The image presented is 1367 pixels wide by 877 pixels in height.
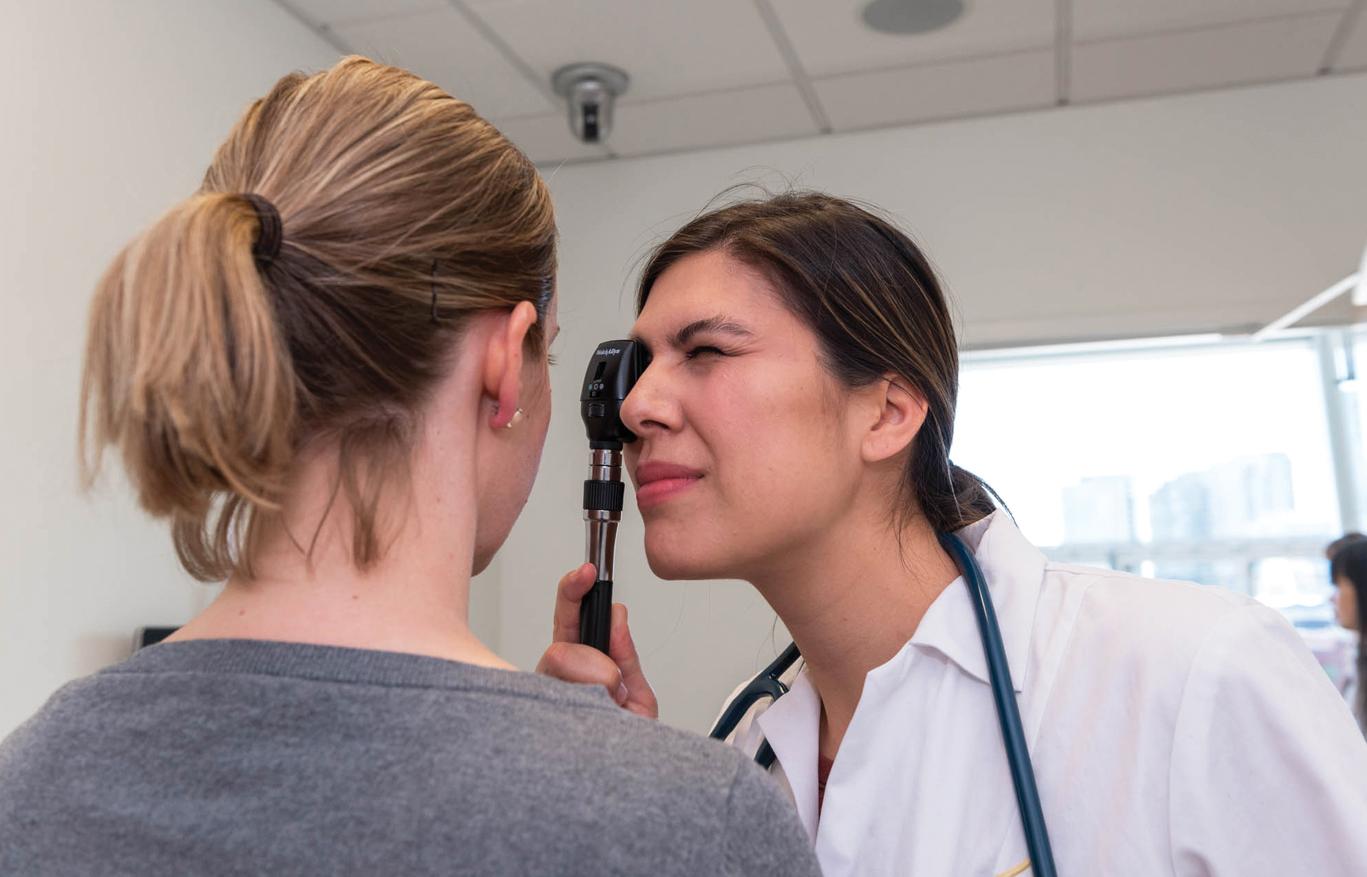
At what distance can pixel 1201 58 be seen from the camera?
3.00 meters

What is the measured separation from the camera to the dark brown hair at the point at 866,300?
4.50ft

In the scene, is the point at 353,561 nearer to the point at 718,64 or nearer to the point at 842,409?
the point at 842,409

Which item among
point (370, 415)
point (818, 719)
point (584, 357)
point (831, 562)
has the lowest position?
point (818, 719)

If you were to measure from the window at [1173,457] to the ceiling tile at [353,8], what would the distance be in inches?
71.4

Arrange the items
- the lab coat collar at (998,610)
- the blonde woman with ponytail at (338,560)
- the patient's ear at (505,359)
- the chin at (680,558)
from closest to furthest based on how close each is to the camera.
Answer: the blonde woman with ponytail at (338,560) < the patient's ear at (505,359) < the lab coat collar at (998,610) < the chin at (680,558)

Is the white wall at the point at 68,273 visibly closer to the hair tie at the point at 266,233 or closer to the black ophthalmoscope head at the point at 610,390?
the black ophthalmoscope head at the point at 610,390

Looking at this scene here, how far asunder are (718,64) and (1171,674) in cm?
232

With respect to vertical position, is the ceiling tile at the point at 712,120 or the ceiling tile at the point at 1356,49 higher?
the ceiling tile at the point at 1356,49

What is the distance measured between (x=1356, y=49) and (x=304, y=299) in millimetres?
3185

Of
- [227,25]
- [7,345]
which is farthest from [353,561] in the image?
[227,25]

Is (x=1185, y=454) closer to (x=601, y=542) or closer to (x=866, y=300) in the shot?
(x=866, y=300)

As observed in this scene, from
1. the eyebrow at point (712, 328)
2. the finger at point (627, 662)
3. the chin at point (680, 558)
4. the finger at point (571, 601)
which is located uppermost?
the eyebrow at point (712, 328)

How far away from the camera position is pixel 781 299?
54.4 inches

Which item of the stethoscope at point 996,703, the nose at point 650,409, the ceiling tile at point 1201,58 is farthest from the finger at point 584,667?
the ceiling tile at point 1201,58
